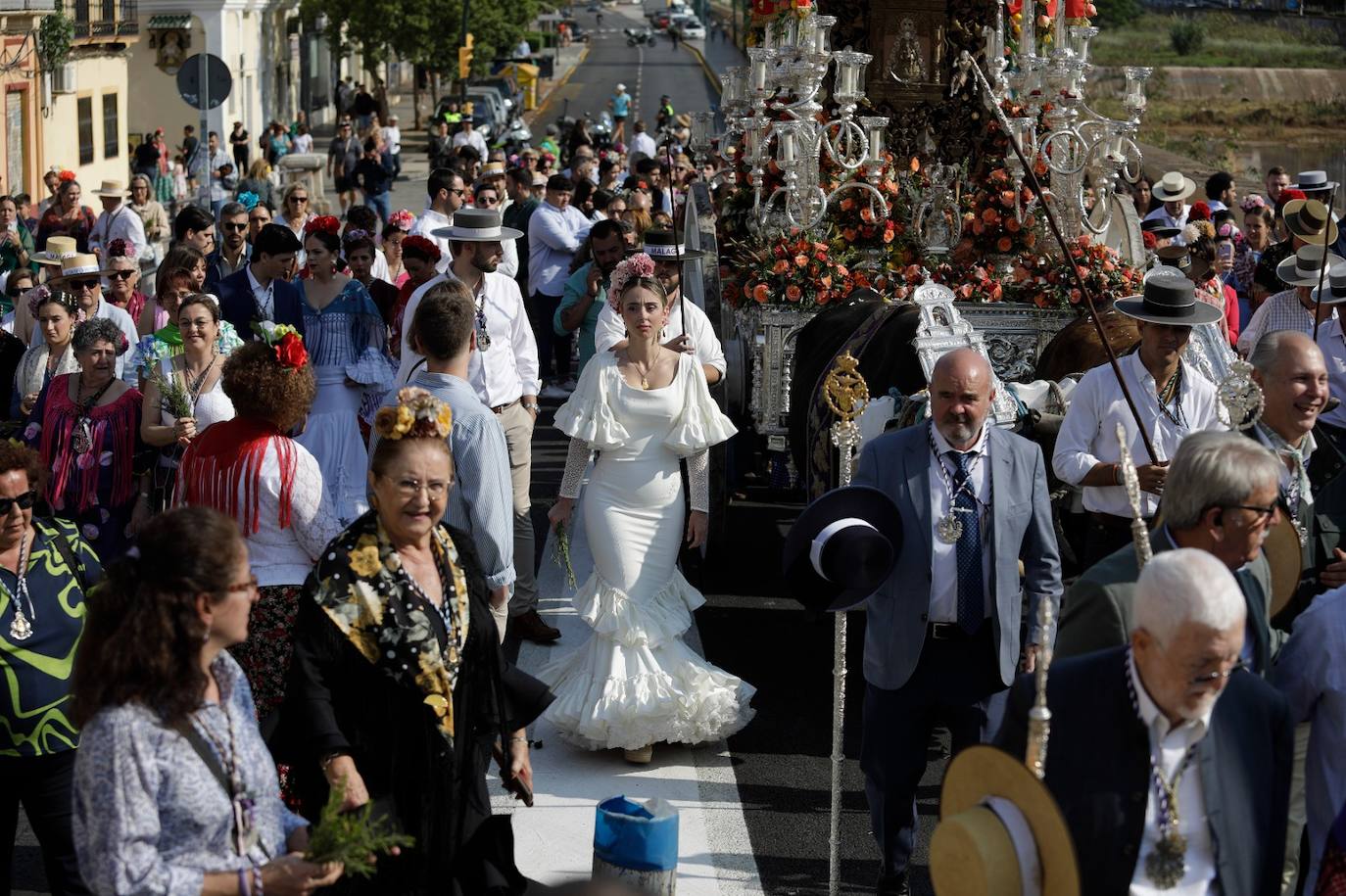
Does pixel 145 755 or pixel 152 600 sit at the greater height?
pixel 152 600

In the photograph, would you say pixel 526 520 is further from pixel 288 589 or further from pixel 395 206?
pixel 395 206

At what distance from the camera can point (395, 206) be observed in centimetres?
3556

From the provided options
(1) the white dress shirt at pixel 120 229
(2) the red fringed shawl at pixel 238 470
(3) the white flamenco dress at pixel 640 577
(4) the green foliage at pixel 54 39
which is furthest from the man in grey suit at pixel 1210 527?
(4) the green foliage at pixel 54 39

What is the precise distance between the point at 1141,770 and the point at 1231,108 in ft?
177

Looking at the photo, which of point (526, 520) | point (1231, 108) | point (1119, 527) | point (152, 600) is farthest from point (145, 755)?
point (1231, 108)

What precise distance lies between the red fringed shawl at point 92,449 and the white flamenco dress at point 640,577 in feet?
5.82

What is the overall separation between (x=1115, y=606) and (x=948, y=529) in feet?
4.95

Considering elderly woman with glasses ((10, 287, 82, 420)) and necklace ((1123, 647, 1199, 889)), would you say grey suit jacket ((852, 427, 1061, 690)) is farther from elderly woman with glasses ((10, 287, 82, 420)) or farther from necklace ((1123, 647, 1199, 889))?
elderly woman with glasses ((10, 287, 82, 420))

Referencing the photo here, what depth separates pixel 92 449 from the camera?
7.75m

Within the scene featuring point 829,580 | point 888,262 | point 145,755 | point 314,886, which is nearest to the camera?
point 145,755

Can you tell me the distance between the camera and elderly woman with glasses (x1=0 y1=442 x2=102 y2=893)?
17.6 feet

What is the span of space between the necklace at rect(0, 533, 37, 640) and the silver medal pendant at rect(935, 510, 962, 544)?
9.02 feet

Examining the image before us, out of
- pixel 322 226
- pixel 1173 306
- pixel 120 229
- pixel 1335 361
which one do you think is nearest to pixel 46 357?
pixel 322 226

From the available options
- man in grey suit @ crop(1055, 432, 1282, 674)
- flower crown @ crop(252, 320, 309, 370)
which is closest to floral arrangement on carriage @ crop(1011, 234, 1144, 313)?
flower crown @ crop(252, 320, 309, 370)
